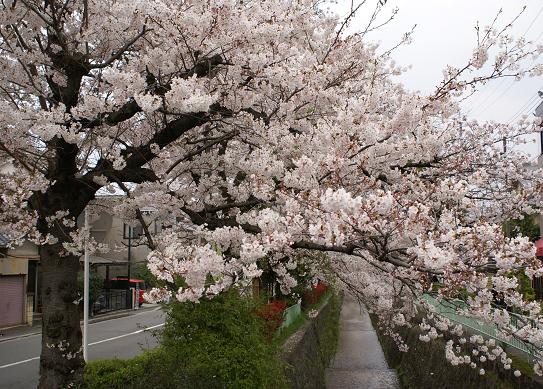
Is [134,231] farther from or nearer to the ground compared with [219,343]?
farther from the ground

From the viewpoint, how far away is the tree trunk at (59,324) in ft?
21.2

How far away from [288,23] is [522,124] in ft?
13.7

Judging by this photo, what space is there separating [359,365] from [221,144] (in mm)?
16850

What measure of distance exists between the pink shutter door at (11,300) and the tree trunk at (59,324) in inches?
739

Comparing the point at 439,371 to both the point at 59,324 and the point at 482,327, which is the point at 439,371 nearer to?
the point at 482,327

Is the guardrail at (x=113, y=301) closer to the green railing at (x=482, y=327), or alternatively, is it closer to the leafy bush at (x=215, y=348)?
the green railing at (x=482, y=327)

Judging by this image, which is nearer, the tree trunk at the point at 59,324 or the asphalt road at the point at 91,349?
the tree trunk at the point at 59,324

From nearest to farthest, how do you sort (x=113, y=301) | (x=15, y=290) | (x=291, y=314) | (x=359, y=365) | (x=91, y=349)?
(x=91, y=349)
(x=291, y=314)
(x=359, y=365)
(x=15, y=290)
(x=113, y=301)

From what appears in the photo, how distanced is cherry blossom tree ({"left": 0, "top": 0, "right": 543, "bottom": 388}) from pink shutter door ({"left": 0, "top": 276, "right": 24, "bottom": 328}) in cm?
1811

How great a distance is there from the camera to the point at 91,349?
1664 cm

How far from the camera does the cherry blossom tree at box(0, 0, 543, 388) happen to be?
15.5ft

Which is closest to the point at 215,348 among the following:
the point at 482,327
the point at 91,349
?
the point at 482,327

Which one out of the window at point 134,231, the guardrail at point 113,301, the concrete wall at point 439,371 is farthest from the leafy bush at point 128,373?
the guardrail at point 113,301

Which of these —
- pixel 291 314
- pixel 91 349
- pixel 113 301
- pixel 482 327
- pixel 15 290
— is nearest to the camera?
pixel 482 327
